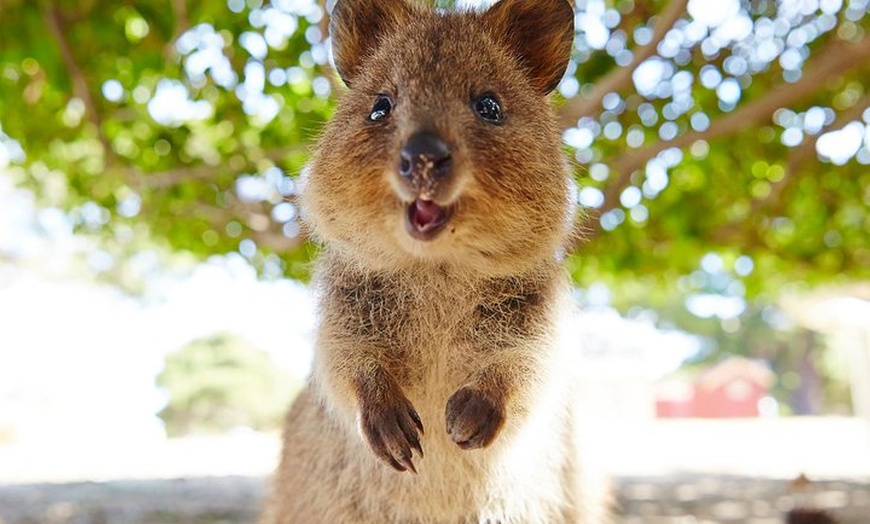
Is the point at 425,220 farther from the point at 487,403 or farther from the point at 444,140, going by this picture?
the point at 487,403

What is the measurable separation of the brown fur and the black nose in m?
0.03

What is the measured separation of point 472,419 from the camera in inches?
100

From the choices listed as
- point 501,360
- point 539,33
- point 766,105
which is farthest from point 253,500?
point 539,33

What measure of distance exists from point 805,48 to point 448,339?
14.8 ft

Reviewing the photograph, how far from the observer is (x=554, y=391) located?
3.00 metres

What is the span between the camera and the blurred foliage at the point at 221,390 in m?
27.0

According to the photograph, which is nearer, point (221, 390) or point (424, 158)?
point (424, 158)

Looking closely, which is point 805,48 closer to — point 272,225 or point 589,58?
point 589,58

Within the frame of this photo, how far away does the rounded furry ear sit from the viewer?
9.67 ft

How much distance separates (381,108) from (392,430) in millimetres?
915

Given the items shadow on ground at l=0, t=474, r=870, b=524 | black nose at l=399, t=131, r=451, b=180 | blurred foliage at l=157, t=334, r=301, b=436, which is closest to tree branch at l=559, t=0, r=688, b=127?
black nose at l=399, t=131, r=451, b=180

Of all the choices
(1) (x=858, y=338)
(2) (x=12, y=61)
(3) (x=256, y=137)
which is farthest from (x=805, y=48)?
(1) (x=858, y=338)

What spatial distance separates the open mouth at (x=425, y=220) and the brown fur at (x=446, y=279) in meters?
0.03

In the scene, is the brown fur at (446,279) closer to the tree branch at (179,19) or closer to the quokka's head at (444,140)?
the quokka's head at (444,140)
